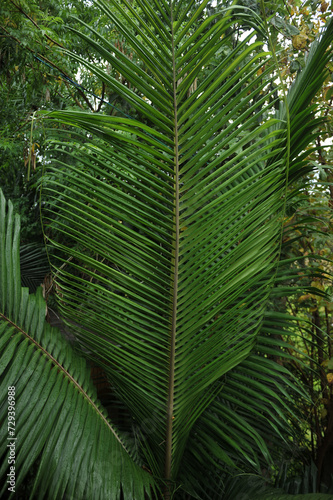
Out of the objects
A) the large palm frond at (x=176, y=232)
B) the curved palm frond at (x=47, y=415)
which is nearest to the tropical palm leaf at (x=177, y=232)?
the large palm frond at (x=176, y=232)

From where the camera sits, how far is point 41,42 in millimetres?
2029

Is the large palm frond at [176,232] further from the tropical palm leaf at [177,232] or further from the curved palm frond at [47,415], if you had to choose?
the curved palm frond at [47,415]

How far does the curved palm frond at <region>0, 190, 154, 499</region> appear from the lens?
2.78 feet

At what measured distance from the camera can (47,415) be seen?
0.89 m

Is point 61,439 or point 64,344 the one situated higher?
point 64,344

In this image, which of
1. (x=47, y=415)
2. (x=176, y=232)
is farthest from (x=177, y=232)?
(x=47, y=415)

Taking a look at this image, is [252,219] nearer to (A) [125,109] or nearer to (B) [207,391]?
(B) [207,391]

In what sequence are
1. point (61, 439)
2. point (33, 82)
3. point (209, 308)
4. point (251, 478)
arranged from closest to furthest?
point (61, 439) < point (209, 308) < point (251, 478) < point (33, 82)

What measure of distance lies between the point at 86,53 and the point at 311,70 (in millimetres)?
2004

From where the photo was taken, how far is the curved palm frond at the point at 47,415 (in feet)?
2.78

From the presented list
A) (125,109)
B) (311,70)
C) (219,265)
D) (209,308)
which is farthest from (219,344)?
(125,109)

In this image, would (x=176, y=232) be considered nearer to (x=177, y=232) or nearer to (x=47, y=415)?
(x=177, y=232)

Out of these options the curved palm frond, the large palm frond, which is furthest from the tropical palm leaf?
the curved palm frond

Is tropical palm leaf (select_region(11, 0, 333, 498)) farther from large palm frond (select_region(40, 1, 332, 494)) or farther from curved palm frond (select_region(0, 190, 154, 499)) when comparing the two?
curved palm frond (select_region(0, 190, 154, 499))
